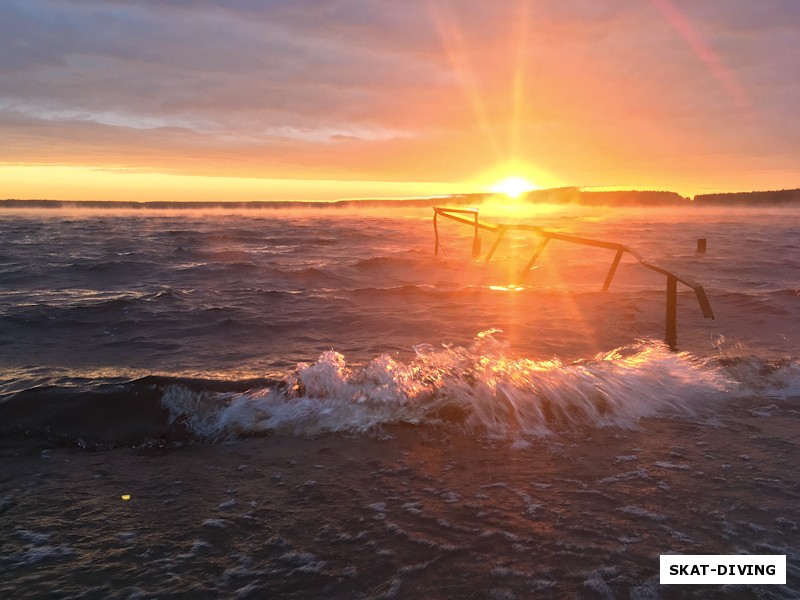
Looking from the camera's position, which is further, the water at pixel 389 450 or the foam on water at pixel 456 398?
the foam on water at pixel 456 398

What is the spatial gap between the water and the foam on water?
38 mm

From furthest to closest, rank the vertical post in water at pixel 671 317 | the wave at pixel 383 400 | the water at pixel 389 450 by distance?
the vertical post in water at pixel 671 317 → the wave at pixel 383 400 → the water at pixel 389 450

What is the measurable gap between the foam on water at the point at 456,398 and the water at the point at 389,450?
0.04 meters

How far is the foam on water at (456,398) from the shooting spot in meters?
6.94

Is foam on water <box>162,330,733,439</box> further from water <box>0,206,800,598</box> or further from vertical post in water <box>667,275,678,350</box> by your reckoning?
vertical post in water <box>667,275,678,350</box>

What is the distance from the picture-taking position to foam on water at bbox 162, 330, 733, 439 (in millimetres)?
6935

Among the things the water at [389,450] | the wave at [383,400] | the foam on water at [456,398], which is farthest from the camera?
the foam on water at [456,398]

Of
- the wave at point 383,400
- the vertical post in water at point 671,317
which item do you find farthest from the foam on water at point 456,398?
the vertical post in water at point 671,317

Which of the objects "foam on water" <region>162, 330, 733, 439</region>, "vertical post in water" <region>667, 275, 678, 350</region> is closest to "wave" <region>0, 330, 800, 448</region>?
"foam on water" <region>162, 330, 733, 439</region>

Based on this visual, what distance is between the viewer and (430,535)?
449cm

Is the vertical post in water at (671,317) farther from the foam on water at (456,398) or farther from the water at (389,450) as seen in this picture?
the foam on water at (456,398)

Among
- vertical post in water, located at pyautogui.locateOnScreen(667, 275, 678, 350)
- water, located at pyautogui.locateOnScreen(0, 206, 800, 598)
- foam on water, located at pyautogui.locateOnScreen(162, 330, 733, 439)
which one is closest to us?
water, located at pyautogui.locateOnScreen(0, 206, 800, 598)

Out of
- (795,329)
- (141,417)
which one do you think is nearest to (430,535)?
(141,417)

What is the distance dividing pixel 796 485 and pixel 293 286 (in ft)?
53.2
